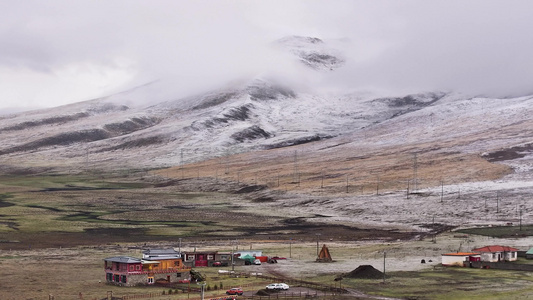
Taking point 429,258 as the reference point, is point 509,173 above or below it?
above

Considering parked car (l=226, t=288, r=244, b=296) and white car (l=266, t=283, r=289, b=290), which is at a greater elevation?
white car (l=266, t=283, r=289, b=290)

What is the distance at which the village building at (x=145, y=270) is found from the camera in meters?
75.2

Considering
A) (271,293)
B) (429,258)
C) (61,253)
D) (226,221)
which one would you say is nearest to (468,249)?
(429,258)

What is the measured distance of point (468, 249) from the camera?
99.1 m

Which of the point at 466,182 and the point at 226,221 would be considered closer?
the point at 226,221

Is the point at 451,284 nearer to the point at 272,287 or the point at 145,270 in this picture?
the point at 272,287

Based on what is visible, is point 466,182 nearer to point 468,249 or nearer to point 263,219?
point 263,219

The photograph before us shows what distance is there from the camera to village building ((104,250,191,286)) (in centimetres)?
7525

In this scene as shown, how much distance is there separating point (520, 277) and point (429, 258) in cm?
1724

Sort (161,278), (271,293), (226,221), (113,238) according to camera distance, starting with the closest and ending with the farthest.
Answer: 1. (271,293)
2. (161,278)
3. (113,238)
4. (226,221)

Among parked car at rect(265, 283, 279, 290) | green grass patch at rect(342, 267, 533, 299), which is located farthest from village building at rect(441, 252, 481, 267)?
parked car at rect(265, 283, 279, 290)

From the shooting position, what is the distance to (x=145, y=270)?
76.7m

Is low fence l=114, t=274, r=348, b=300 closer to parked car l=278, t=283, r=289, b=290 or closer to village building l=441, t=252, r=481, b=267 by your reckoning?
parked car l=278, t=283, r=289, b=290

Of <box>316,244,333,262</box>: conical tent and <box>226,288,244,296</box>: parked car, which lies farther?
<box>316,244,333,262</box>: conical tent
